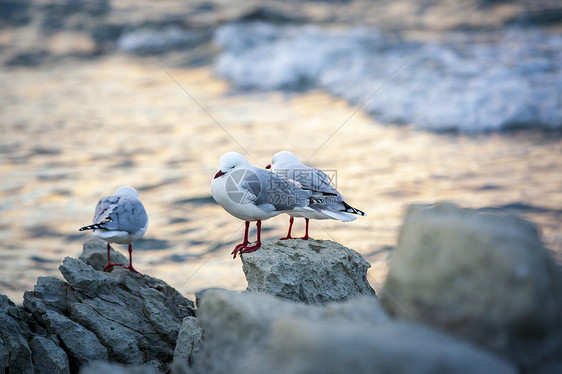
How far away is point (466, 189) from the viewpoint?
8.77 meters

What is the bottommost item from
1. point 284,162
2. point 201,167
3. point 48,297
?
point 48,297

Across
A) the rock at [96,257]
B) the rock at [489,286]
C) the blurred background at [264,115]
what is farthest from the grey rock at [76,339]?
the rock at [489,286]

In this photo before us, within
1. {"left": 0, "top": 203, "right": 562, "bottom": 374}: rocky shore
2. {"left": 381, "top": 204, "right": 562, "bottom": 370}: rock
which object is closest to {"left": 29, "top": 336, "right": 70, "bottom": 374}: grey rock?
{"left": 0, "top": 203, "right": 562, "bottom": 374}: rocky shore

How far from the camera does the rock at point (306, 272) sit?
4.36 m

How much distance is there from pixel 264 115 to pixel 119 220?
318 inches

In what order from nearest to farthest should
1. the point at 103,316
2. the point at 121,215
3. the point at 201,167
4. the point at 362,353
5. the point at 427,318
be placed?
the point at 362,353 < the point at 427,318 < the point at 103,316 < the point at 121,215 < the point at 201,167

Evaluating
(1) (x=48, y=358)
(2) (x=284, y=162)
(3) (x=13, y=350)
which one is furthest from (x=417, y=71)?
(3) (x=13, y=350)

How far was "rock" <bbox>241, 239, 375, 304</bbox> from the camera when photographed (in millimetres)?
4359

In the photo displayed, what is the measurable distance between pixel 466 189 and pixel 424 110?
4.21 m

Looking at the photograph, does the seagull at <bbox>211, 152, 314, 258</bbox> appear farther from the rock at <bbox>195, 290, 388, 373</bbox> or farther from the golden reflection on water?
the golden reflection on water

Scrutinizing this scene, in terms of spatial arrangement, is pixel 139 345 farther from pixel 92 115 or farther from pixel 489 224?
pixel 92 115

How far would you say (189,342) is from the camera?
13.8ft

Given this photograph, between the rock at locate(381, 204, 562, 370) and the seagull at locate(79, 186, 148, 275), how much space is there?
319cm

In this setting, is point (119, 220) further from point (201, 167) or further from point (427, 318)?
point (201, 167)
